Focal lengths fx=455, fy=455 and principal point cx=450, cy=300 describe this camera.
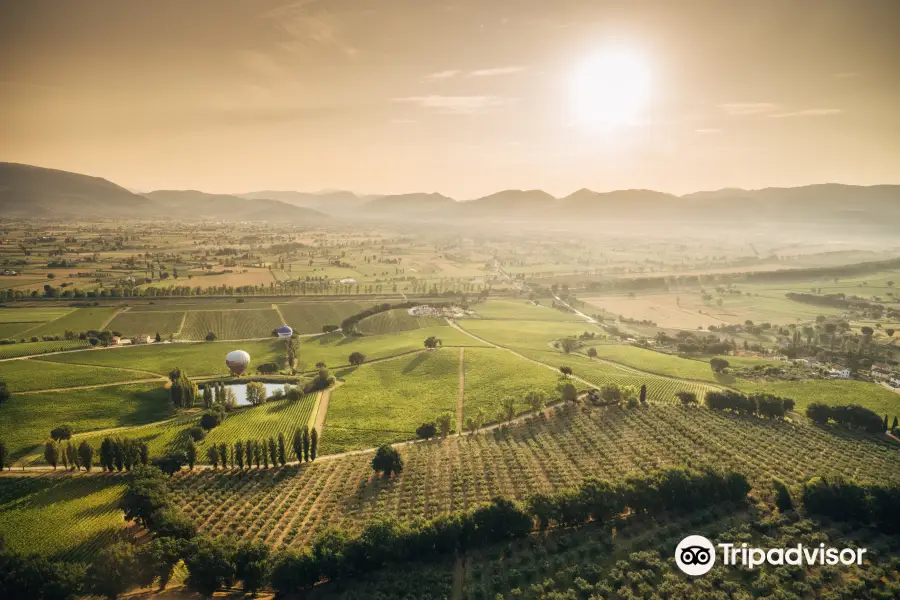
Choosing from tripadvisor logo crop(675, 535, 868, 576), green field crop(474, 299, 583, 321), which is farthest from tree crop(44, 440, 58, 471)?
green field crop(474, 299, 583, 321)

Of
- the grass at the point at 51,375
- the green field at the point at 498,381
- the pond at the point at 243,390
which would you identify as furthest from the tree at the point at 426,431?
the grass at the point at 51,375

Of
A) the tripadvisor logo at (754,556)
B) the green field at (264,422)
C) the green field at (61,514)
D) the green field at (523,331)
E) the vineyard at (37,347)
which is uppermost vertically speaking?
the green field at (523,331)

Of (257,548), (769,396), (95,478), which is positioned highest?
(769,396)

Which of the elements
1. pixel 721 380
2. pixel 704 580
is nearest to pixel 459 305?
pixel 721 380

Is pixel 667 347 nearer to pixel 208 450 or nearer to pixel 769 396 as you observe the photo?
pixel 769 396

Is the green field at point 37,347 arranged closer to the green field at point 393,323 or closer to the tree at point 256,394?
the tree at point 256,394

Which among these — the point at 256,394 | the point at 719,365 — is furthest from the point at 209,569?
the point at 719,365
